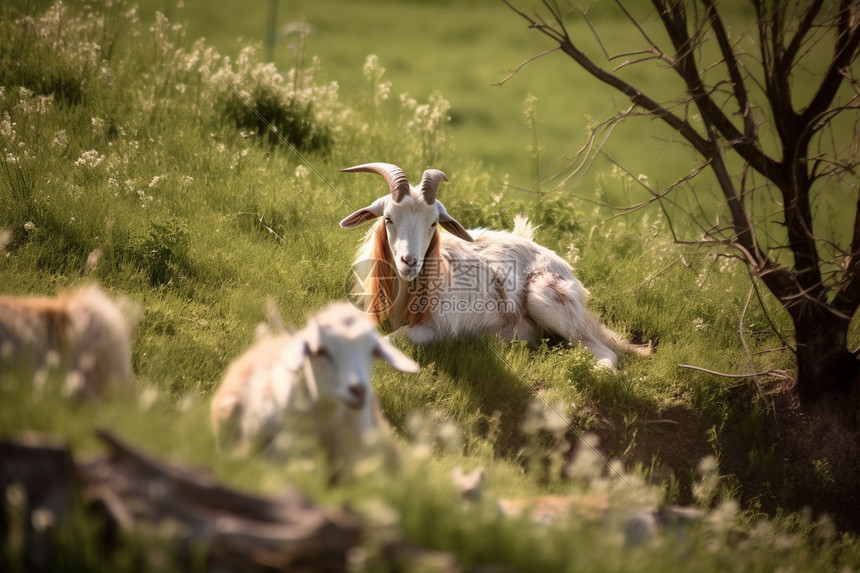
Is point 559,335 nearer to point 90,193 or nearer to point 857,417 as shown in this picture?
point 857,417

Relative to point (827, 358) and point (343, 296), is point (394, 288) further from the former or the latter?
point (827, 358)

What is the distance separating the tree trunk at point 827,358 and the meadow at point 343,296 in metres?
0.27

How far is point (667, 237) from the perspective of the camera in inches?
374

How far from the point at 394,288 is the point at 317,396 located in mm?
3755

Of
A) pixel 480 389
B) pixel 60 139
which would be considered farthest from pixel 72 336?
pixel 60 139

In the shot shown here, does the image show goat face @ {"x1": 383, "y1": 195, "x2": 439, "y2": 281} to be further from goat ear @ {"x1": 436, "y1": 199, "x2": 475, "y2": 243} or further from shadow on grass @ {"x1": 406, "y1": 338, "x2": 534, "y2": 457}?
shadow on grass @ {"x1": 406, "y1": 338, "x2": 534, "y2": 457}

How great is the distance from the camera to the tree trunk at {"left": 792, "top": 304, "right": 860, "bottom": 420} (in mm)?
6242

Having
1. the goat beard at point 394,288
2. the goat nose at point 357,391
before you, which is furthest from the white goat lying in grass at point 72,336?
the goat beard at point 394,288

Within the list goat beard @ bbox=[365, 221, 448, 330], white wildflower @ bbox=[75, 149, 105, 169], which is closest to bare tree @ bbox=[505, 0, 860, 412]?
goat beard @ bbox=[365, 221, 448, 330]

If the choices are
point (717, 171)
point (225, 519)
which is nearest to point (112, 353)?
point (225, 519)

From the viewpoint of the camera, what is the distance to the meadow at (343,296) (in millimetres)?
2932

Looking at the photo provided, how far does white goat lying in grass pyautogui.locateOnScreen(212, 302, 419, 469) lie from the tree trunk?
13.7 feet

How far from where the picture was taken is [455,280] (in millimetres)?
7645

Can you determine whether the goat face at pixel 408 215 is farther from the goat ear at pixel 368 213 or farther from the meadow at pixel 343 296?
the meadow at pixel 343 296
